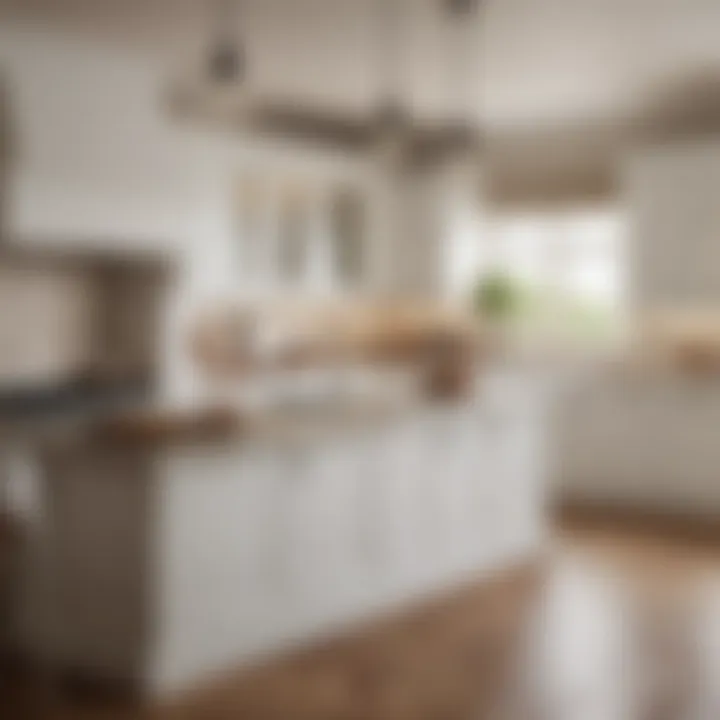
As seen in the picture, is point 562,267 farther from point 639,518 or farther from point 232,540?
point 232,540

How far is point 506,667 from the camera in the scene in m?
4.58

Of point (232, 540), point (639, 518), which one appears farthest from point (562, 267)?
point (232, 540)

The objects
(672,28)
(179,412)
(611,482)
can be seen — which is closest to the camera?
(179,412)

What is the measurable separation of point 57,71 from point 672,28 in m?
3.00

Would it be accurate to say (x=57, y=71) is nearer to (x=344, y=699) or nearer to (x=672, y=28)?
(x=672, y=28)

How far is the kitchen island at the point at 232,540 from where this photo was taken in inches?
170

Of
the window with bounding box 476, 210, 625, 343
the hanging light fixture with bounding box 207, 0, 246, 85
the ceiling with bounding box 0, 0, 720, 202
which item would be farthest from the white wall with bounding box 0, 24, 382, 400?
the window with bounding box 476, 210, 625, 343

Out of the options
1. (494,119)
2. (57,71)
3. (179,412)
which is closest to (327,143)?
(494,119)

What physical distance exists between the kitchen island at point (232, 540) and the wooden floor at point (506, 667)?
0.54ft

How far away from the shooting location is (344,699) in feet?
13.7

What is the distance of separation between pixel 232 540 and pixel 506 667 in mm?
1125

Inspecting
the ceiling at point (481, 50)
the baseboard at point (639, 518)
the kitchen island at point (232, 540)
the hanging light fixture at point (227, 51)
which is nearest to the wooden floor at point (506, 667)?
the kitchen island at point (232, 540)

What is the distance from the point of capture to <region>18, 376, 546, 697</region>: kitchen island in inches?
170

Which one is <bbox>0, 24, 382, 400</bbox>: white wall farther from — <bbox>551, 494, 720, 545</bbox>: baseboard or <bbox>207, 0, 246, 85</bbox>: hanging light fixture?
<bbox>551, 494, 720, 545</bbox>: baseboard
